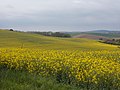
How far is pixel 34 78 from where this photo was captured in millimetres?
11258

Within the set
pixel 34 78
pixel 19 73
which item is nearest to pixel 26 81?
pixel 34 78

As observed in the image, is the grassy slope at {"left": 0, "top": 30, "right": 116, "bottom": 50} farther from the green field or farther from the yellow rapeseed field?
the green field

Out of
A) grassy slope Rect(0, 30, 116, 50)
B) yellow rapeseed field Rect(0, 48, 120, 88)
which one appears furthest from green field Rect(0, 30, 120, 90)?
grassy slope Rect(0, 30, 116, 50)

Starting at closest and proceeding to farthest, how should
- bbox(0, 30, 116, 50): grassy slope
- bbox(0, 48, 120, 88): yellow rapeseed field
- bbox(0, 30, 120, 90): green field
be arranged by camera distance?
bbox(0, 30, 120, 90): green field < bbox(0, 48, 120, 88): yellow rapeseed field < bbox(0, 30, 116, 50): grassy slope

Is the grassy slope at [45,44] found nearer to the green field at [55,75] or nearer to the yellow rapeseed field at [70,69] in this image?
the yellow rapeseed field at [70,69]

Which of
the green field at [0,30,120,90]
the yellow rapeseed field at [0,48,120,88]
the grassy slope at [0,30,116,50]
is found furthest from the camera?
the grassy slope at [0,30,116,50]

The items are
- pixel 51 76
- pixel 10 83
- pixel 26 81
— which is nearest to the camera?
pixel 10 83

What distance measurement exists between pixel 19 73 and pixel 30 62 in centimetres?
132

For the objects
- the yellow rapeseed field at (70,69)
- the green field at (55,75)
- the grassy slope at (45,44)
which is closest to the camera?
the green field at (55,75)

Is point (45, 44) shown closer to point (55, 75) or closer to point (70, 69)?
point (55, 75)

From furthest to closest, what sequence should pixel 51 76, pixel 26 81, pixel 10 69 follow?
pixel 10 69 < pixel 51 76 < pixel 26 81

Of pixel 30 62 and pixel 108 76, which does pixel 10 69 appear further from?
pixel 108 76

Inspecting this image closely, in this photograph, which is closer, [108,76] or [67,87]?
[67,87]

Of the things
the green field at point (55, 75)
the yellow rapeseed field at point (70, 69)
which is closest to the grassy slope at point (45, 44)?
the yellow rapeseed field at point (70, 69)
